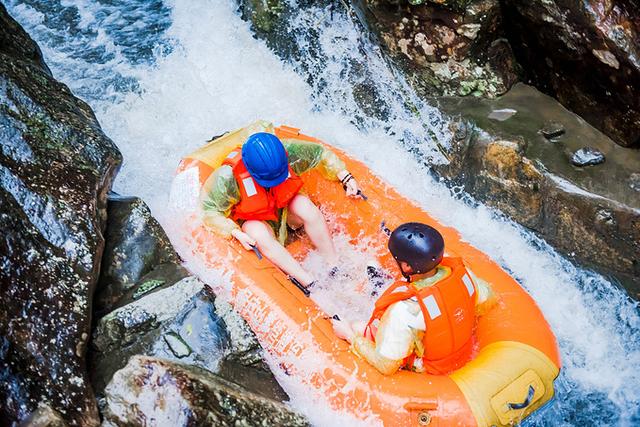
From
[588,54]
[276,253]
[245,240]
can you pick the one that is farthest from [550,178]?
[245,240]

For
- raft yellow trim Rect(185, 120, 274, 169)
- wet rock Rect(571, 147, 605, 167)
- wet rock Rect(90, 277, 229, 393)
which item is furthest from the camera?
raft yellow trim Rect(185, 120, 274, 169)

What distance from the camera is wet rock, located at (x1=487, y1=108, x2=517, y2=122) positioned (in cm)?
518

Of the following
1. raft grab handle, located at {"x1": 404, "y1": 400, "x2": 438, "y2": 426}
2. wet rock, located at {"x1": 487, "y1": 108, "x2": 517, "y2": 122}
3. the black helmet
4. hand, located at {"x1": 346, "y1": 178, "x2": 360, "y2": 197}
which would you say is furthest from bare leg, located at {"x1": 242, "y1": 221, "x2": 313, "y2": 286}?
wet rock, located at {"x1": 487, "y1": 108, "x2": 517, "y2": 122}

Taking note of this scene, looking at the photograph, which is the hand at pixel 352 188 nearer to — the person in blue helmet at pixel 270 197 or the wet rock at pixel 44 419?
the person in blue helmet at pixel 270 197

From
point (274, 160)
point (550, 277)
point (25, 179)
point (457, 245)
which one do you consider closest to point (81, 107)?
point (25, 179)

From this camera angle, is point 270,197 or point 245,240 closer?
point 245,240

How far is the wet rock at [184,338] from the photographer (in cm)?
376

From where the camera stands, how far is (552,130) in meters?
4.96

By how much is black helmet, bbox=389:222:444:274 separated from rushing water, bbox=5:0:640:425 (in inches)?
39.0

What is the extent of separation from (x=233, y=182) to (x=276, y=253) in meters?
0.56

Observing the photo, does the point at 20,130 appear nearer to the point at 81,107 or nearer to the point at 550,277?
the point at 81,107

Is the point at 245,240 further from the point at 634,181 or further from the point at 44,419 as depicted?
the point at 634,181

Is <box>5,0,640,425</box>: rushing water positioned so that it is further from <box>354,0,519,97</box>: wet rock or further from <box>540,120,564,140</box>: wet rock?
<box>540,120,564,140</box>: wet rock

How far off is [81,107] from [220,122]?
144 centimetres
